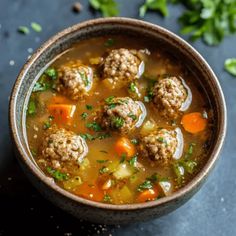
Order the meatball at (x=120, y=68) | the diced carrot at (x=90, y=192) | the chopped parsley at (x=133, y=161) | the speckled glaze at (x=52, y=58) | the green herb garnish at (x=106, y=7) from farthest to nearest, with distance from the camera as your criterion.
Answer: the green herb garnish at (x=106, y=7) < the meatball at (x=120, y=68) < the chopped parsley at (x=133, y=161) < the diced carrot at (x=90, y=192) < the speckled glaze at (x=52, y=58)

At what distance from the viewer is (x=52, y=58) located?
425 cm

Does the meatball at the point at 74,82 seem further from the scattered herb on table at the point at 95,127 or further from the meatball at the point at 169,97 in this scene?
the meatball at the point at 169,97

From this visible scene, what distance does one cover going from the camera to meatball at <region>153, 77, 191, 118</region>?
404 cm

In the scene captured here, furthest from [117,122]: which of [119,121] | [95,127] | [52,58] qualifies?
[52,58]

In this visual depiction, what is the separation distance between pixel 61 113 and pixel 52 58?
43 cm

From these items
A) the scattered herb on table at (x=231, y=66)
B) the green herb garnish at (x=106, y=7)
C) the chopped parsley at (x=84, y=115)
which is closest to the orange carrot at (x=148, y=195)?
the chopped parsley at (x=84, y=115)

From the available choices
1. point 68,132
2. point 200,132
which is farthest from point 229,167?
point 68,132

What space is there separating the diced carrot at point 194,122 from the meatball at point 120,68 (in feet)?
1.38

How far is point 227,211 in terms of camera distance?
4.36 meters

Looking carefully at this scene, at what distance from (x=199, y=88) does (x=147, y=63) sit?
0.36m

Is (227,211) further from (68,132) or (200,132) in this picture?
(68,132)

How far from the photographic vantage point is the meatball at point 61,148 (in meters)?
3.83

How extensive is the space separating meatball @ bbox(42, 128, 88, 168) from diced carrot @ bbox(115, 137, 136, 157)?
21 centimetres

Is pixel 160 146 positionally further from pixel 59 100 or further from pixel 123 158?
pixel 59 100
